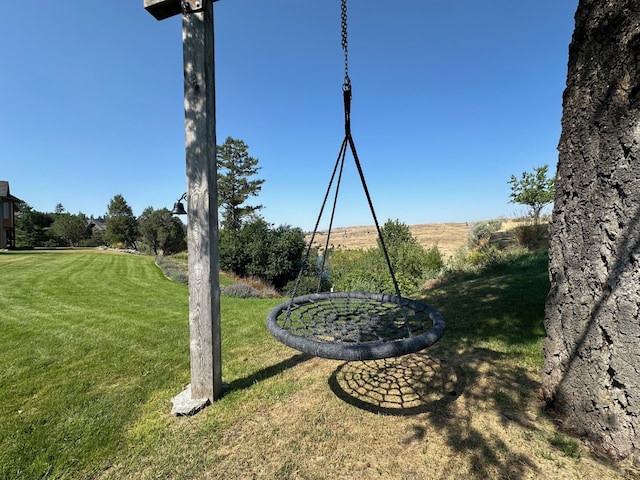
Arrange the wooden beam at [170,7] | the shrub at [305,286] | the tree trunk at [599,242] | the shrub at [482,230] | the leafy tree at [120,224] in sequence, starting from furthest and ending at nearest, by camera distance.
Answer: the leafy tree at [120,224] < the shrub at [305,286] < the shrub at [482,230] < the wooden beam at [170,7] < the tree trunk at [599,242]

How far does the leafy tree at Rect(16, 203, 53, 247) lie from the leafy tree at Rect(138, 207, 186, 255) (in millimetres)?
10830

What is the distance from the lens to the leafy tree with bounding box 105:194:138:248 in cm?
3197

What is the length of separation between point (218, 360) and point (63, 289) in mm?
7639

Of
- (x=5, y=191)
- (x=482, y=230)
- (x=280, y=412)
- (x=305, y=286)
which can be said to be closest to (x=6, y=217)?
(x=5, y=191)

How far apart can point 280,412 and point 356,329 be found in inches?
38.4

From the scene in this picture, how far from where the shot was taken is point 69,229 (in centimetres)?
3136

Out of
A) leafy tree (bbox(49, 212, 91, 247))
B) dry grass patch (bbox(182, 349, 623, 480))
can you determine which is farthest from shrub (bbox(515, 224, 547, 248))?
leafy tree (bbox(49, 212, 91, 247))

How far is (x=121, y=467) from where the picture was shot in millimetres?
1939

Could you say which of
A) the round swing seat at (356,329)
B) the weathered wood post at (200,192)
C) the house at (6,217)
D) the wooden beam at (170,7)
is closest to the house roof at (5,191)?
the house at (6,217)

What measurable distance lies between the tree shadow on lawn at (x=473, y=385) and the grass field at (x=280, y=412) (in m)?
0.01

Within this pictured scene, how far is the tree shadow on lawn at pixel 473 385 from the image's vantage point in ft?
6.74

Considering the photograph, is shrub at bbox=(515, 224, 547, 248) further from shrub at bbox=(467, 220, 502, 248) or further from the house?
the house

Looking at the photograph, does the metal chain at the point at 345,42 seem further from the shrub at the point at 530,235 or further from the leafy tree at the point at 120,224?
the leafy tree at the point at 120,224

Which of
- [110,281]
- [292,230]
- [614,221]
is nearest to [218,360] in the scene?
[614,221]
